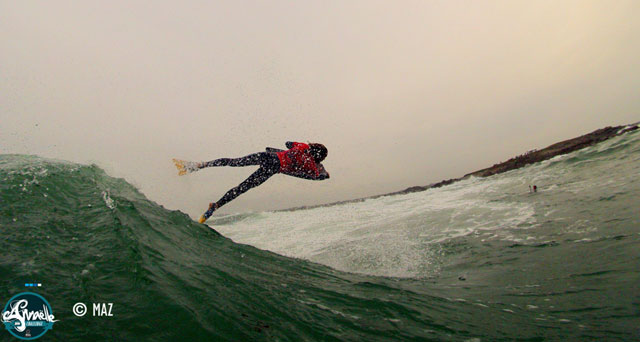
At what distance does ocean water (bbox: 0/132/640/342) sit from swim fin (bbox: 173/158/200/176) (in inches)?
71.9

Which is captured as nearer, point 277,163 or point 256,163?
point 277,163

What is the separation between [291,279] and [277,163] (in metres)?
4.11

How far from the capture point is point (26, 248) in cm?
315

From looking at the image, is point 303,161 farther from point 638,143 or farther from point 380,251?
point 638,143

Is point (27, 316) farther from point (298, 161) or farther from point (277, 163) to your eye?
point (298, 161)

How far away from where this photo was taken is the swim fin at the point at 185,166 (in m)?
8.33

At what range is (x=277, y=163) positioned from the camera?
7938 mm

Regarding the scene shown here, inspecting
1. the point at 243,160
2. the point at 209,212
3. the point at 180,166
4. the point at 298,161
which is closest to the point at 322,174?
the point at 298,161

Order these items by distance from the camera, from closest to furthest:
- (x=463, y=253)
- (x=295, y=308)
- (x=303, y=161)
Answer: (x=295, y=308) < (x=463, y=253) < (x=303, y=161)

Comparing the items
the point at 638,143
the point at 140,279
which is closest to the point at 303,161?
the point at 140,279

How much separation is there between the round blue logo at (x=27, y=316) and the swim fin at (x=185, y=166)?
20.0 ft

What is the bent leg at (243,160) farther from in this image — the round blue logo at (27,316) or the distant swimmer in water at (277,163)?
the round blue logo at (27,316)

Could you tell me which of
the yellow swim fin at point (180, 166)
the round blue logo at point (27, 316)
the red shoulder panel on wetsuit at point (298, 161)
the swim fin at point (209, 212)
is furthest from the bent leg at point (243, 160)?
the round blue logo at point (27, 316)

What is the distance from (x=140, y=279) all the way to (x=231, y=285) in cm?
90
